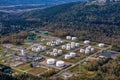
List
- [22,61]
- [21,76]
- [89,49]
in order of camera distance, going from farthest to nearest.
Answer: [89,49] → [22,61] → [21,76]

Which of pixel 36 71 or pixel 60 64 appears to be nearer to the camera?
pixel 36 71

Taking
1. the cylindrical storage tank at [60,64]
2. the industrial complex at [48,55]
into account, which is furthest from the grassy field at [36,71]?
the cylindrical storage tank at [60,64]

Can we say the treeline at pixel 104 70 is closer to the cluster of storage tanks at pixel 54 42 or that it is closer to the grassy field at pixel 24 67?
the grassy field at pixel 24 67

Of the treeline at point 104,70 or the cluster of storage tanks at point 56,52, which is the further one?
the cluster of storage tanks at point 56,52

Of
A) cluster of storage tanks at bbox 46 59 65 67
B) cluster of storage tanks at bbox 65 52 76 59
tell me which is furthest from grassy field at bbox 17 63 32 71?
cluster of storage tanks at bbox 65 52 76 59

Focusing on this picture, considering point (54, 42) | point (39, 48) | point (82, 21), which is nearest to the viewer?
point (39, 48)

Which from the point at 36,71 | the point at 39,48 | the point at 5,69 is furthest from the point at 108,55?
the point at 5,69

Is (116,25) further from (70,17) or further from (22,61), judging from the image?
(22,61)

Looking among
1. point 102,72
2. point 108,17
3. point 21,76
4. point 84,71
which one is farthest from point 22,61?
point 108,17

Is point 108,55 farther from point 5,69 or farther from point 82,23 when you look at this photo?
point 82,23
